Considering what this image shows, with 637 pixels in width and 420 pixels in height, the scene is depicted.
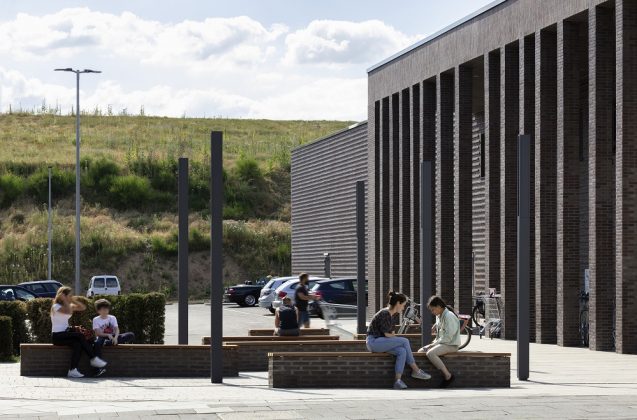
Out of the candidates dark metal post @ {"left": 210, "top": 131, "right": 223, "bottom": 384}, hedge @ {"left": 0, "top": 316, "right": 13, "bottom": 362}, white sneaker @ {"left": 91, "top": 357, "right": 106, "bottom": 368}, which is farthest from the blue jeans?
hedge @ {"left": 0, "top": 316, "right": 13, "bottom": 362}

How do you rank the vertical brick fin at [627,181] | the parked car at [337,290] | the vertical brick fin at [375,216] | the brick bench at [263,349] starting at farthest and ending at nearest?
the vertical brick fin at [375,216] < the parked car at [337,290] < the vertical brick fin at [627,181] < the brick bench at [263,349]

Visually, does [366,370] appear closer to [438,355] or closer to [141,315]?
[438,355]

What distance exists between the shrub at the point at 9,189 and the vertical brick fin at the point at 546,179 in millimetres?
65570

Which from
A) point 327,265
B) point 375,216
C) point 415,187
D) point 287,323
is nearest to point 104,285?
point 327,265

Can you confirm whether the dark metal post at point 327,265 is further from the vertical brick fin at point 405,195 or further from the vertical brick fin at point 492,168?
the vertical brick fin at point 492,168

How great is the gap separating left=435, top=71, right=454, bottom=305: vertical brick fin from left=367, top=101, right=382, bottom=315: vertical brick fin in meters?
6.01

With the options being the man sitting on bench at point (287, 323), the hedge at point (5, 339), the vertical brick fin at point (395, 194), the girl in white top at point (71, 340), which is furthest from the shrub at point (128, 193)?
the girl in white top at point (71, 340)

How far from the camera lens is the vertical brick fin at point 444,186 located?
3625cm

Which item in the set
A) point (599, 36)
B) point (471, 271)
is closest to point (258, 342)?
point (599, 36)

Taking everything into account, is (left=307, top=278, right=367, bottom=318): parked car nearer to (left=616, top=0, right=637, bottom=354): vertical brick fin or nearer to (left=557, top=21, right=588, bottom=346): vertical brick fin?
(left=557, top=21, right=588, bottom=346): vertical brick fin

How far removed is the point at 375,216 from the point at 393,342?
2531 cm

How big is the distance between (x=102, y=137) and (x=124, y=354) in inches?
3674

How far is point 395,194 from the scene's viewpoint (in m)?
41.0

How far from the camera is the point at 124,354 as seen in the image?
19.9 meters
